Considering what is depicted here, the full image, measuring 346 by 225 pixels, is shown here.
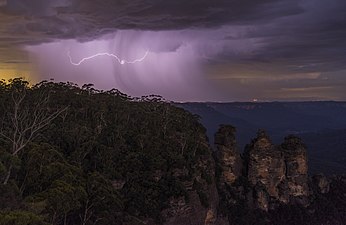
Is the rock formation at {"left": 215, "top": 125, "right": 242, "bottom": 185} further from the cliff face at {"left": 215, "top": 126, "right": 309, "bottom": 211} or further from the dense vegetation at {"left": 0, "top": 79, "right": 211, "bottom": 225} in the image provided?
the dense vegetation at {"left": 0, "top": 79, "right": 211, "bottom": 225}

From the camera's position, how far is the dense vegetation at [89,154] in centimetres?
3475

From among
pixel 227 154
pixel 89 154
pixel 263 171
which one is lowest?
pixel 263 171

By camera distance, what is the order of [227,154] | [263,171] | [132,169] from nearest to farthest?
1. [132,169]
2. [227,154]
3. [263,171]

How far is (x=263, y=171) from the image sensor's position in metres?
90.8

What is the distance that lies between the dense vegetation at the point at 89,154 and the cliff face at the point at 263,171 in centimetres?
934

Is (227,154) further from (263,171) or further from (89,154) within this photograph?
(89,154)

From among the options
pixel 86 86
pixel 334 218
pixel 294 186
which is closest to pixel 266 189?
pixel 294 186

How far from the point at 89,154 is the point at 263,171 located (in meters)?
42.6

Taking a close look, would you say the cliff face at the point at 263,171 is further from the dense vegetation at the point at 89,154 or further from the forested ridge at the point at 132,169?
the dense vegetation at the point at 89,154

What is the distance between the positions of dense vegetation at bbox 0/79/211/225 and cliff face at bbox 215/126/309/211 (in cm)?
934

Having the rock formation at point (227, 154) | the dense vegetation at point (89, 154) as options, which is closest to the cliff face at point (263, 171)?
the rock formation at point (227, 154)

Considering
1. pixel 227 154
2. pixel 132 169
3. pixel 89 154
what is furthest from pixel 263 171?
pixel 89 154

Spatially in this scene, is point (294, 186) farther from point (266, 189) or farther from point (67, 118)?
point (67, 118)

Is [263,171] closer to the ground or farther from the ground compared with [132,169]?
closer to the ground
